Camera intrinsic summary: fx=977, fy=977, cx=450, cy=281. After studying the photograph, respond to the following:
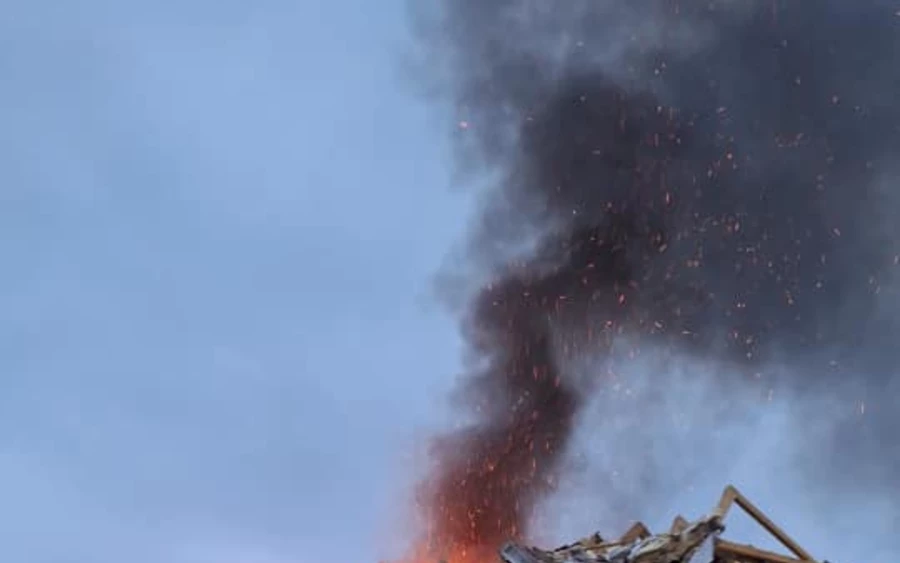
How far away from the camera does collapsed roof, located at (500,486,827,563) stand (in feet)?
40.0

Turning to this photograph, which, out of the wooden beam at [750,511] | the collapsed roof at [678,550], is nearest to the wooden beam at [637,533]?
the collapsed roof at [678,550]

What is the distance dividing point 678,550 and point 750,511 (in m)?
2.12

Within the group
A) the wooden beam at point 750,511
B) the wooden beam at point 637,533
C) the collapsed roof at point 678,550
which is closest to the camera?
the collapsed roof at point 678,550

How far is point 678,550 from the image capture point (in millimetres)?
12172

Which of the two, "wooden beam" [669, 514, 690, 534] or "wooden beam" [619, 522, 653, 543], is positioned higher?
"wooden beam" [619, 522, 653, 543]

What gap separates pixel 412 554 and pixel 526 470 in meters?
5.97

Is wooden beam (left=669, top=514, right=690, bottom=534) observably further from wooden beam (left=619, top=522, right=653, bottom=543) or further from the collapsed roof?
wooden beam (left=619, top=522, right=653, bottom=543)

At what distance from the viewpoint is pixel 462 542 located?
37906 mm

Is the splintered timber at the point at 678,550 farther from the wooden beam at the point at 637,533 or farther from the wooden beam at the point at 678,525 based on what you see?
the wooden beam at the point at 637,533

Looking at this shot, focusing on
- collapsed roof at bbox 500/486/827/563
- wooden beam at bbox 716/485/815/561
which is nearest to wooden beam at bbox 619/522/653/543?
collapsed roof at bbox 500/486/827/563

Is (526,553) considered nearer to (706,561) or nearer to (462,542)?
(706,561)

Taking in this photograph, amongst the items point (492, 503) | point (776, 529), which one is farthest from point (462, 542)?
point (776, 529)

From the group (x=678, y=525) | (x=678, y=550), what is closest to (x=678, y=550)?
(x=678, y=550)

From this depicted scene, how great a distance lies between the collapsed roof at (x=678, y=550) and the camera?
40.0ft
